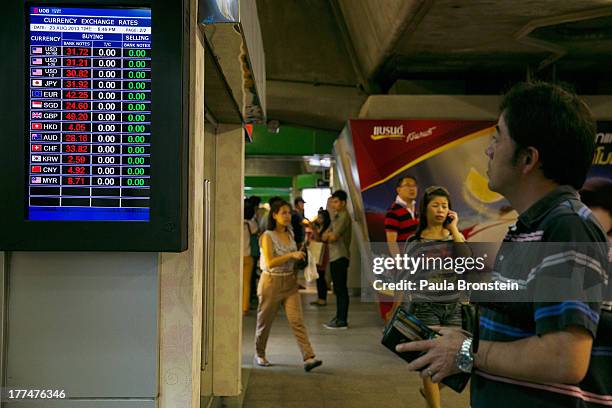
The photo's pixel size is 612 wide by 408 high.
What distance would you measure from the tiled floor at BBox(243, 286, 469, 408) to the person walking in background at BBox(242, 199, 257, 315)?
3.82 feet

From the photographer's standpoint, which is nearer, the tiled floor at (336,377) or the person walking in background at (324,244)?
the tiled floor at (336,377)

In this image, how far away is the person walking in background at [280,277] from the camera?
6172 millimetres

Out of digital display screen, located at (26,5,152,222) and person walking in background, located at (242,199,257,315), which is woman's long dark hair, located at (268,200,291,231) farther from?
digital display screen, located at (26,5,152,222)

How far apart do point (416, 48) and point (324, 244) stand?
142 inches

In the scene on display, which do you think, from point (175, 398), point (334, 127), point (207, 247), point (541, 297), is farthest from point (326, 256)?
point (541, 297)

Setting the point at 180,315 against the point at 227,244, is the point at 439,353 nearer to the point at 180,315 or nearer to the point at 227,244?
the point at 180,315

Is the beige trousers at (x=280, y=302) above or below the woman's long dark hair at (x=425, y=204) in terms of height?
below

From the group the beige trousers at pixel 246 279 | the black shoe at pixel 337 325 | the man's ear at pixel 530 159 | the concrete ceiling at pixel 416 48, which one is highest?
the concrete ceiling at pixel 416 48

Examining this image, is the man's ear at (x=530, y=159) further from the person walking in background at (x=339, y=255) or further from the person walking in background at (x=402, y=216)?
the person walking in background at (x=339, y=255)

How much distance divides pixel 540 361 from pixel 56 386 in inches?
59.1

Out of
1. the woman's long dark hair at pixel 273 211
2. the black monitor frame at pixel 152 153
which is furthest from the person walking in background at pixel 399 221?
the black monitor frame at pixel 152 153

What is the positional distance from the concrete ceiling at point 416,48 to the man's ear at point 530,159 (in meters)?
6.13

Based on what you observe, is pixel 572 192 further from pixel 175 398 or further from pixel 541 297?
pixel 175 398

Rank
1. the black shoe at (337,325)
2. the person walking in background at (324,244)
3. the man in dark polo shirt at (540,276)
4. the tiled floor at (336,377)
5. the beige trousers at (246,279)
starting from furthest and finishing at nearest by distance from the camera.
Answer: the person walking in background at (324,244) → the beige trousers at (246,279) → the black shoe at (337,325) → the tiled floor at (336,377) → the man in dark polo shirt at (540,276)
